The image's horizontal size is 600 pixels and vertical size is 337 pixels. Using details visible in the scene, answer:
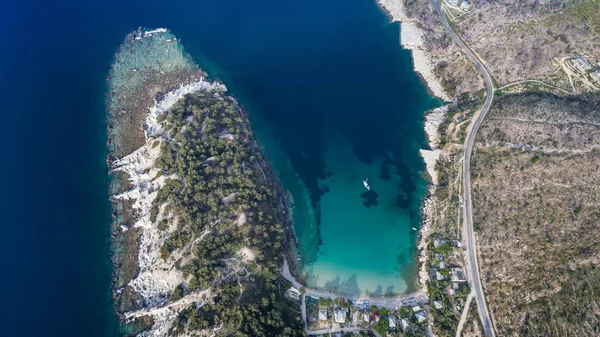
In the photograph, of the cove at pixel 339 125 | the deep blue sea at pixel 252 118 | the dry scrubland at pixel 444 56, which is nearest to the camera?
the deep blue sea at pixel 252 118


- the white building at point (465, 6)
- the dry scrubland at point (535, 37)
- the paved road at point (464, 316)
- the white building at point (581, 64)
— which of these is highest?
the white building at point (465, 6)

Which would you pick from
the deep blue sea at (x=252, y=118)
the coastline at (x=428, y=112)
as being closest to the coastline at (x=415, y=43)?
the coastline at (x=428, y=112)

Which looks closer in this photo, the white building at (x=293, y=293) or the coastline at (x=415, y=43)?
the white building at (x=293, y=293)

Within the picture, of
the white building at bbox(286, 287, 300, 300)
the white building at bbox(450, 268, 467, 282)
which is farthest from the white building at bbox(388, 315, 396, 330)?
the white building at bbox(286, 287, 300, 300)

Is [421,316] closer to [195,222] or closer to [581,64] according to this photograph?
[195,222]

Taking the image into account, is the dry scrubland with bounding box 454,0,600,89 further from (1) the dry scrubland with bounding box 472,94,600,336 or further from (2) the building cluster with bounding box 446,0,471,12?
(1) the dry scrubland with bounding box 472,94,600,336

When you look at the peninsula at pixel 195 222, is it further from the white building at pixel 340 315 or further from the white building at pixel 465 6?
the white building at pixel 465 6

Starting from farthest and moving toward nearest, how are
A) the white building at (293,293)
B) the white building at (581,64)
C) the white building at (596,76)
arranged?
the white building at (581,64), the white building at (596,76), the white building at (293,293)
